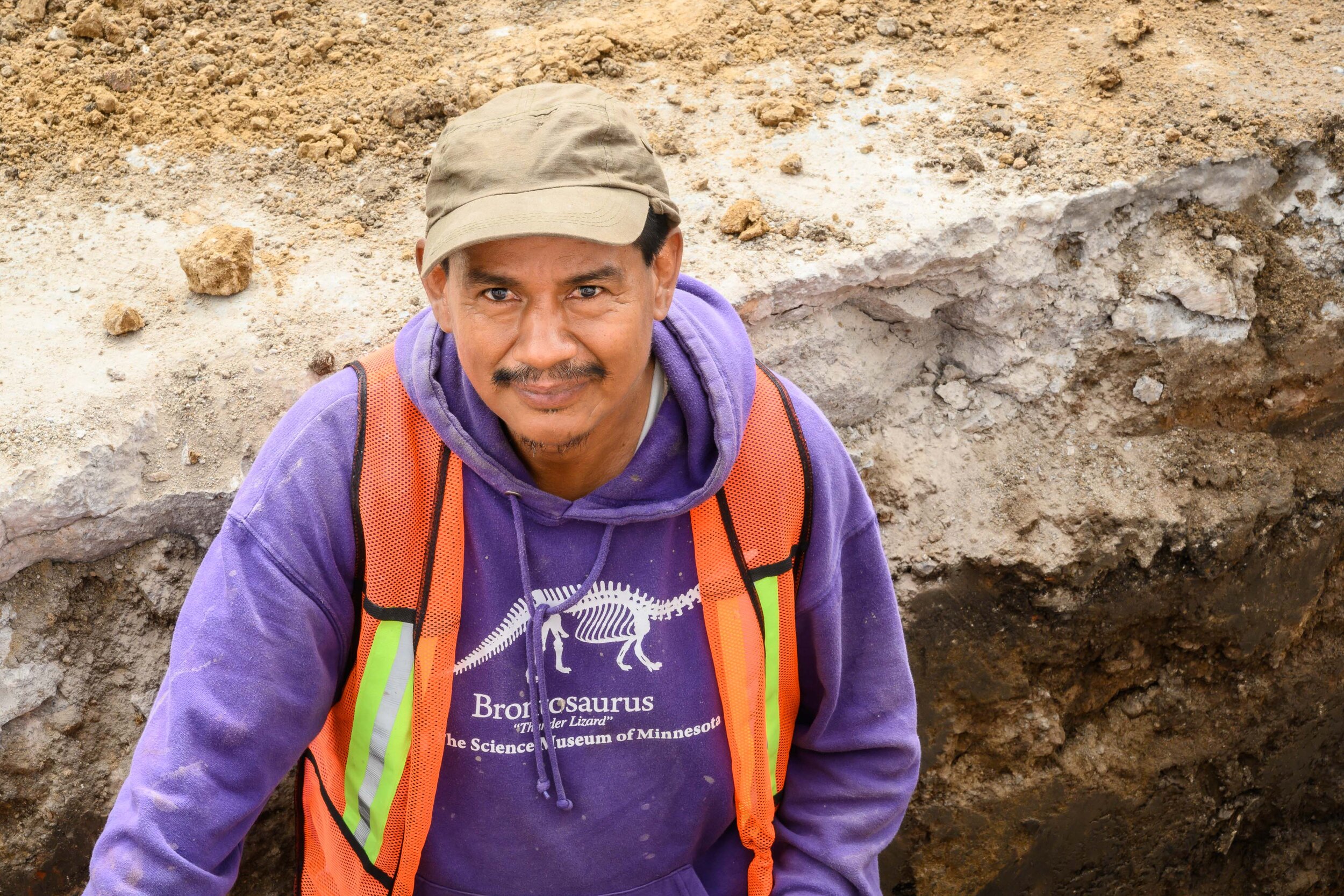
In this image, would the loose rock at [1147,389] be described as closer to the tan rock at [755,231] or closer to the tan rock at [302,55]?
the tan rock at [755,231]

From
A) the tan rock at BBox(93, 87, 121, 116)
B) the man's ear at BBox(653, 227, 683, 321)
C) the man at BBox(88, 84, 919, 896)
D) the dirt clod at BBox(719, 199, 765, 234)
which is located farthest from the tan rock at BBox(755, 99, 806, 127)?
the tan rock at BBox(93, 87, 121, 116)

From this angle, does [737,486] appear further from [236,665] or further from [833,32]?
[833,32]

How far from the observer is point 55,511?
2.68 metres

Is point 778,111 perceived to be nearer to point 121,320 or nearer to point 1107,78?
point 1107,78

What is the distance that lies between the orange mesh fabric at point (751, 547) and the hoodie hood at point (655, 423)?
58 millimetres

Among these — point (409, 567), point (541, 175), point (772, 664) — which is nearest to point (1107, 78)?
point (772, 664)

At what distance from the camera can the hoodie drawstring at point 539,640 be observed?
2.15m

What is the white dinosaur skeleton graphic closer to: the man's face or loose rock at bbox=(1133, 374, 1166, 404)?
the man's face

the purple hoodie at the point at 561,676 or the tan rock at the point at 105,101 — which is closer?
the purple hoodie at the point at 561,676

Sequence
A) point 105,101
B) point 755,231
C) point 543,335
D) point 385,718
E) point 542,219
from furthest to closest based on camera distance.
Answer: point 105,101 < point 755,231 < point 385,718 < point 543,335 < point 542,219

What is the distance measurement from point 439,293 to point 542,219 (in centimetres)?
32

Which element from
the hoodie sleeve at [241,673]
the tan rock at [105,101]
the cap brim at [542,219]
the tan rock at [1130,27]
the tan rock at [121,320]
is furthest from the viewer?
the tan rock at [1130,27]

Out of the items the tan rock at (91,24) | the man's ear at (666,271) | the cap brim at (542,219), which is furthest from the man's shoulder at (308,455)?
the tan rock at (91,24)

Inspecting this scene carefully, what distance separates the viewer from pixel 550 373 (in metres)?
1.97
